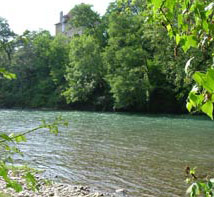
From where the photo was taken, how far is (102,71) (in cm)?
4203

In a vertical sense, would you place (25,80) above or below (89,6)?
below

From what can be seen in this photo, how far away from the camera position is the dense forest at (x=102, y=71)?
36.4 meters

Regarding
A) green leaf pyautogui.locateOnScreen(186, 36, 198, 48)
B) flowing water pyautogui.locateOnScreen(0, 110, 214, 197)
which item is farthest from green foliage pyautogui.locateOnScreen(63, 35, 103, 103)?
green leaf pyautogui.locateOnScreen(186, 36, 198, 48)

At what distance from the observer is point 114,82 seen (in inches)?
1487

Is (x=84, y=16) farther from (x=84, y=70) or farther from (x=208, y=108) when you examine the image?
(x=208, y=108)

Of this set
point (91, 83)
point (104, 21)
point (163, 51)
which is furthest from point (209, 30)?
point (104, 21)

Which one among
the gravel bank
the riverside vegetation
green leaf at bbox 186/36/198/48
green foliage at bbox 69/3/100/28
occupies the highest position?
green foliage at bbox 69/3/100/28

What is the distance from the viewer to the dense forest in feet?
119

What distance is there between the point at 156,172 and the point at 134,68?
27.8 meters

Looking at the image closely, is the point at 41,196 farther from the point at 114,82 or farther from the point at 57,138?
the point at 114,82

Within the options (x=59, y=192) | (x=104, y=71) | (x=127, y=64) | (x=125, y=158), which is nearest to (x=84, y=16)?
(x=104, y=71)

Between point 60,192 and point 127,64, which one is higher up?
point 127,64

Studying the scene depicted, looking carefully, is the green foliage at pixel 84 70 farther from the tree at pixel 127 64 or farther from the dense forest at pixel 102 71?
the tree at pixel 127 64

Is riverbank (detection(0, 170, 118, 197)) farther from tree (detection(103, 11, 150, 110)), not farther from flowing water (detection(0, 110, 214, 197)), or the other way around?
tree (detection(103, 11, 150, 110))
